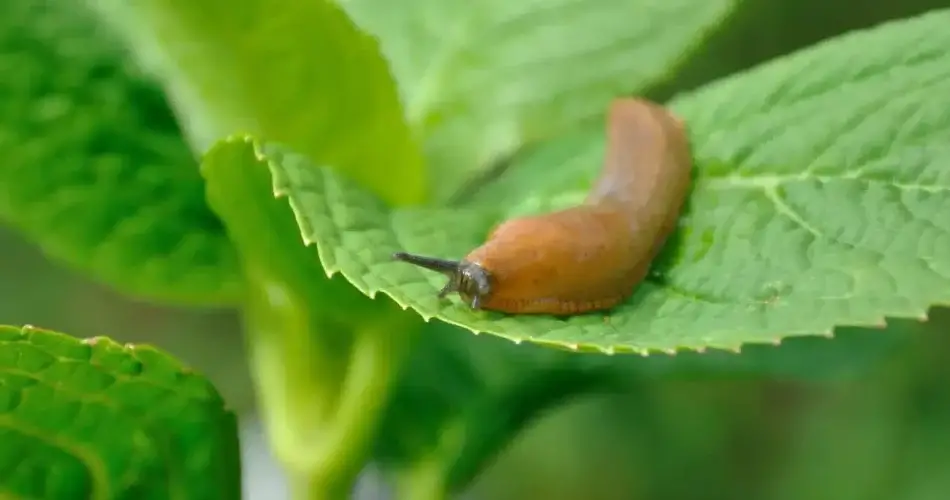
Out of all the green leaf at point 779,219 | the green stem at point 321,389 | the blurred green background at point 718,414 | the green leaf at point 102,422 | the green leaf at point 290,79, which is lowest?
the blurred green background at point 718,414

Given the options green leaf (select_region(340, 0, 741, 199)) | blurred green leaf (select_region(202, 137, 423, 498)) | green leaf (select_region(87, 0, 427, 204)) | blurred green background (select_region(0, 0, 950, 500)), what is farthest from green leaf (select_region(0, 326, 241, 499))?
blurred green background (select_region(0, 0, 950, 500))

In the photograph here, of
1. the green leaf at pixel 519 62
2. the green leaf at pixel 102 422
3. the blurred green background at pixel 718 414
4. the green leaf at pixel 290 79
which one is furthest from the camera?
the blurred green background at pixel 718 414

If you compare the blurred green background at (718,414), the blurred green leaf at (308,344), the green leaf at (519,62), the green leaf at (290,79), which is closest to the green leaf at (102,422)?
the blurred green leaf at (308,344)

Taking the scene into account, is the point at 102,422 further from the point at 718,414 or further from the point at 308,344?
the point at 718,414

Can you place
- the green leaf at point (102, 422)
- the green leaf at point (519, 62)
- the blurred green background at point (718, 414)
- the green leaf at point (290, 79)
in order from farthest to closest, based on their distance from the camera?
the blurred green background at point (718, 414) < the green leaf at point (519, 62) < the green leaf at point (290, 79) < the green leaf at point (102, 422)

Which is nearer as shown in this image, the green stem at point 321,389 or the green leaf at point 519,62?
the green stem at point 321,389

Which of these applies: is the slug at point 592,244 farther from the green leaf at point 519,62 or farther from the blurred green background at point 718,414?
the blurred green background at point 718,414

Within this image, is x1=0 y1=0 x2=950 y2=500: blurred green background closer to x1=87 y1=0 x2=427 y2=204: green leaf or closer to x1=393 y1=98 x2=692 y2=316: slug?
x1=393 y1=98 x2=692 y2=316: slug
